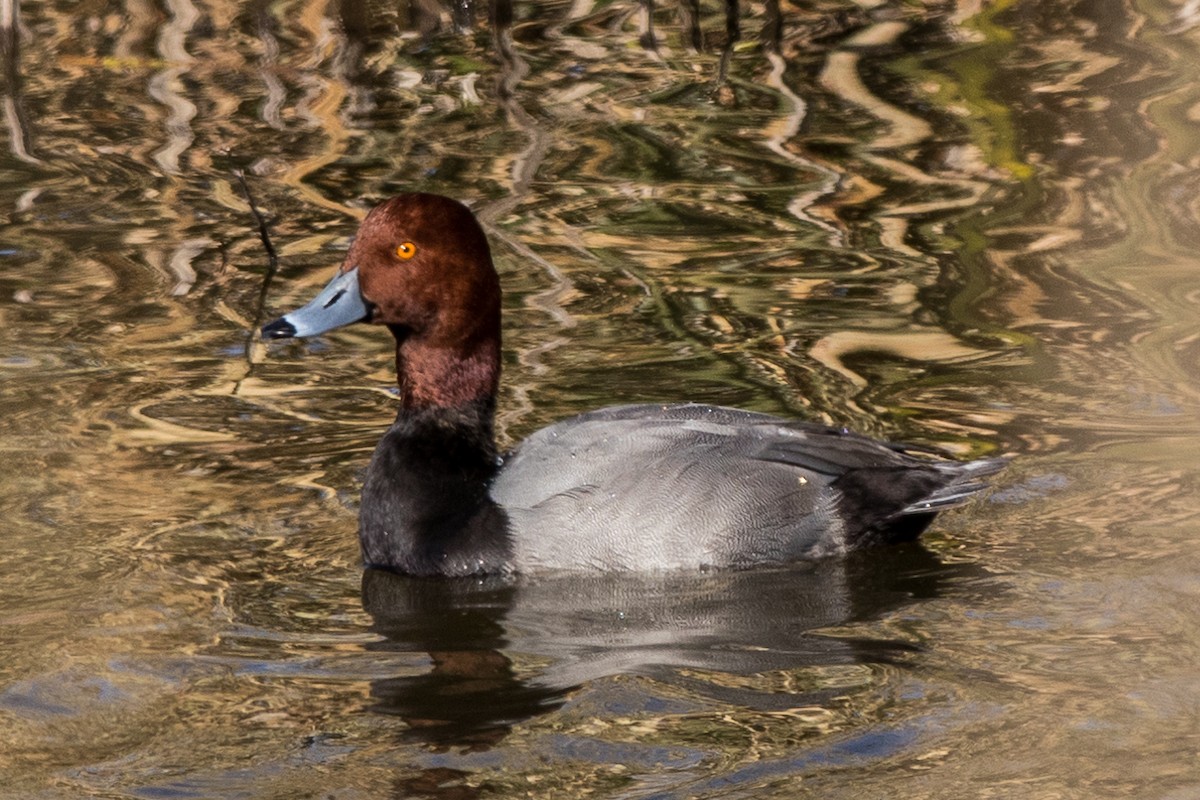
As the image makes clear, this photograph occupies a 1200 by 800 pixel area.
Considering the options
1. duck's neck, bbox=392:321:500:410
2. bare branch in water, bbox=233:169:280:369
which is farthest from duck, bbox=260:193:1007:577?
bare branch in water, bbox=233:169:280:369

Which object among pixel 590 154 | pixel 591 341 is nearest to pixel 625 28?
pixel 590 154

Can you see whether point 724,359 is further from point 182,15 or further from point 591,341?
point 182,15

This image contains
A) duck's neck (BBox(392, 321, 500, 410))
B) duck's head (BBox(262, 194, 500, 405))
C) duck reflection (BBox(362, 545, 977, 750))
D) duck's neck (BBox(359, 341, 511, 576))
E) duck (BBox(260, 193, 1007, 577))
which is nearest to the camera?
duck reflection (BBox(362, 545, 977, 750))

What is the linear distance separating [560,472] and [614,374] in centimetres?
140

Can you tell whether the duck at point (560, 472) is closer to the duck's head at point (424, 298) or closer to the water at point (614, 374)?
the duck's head at point (424, 298)

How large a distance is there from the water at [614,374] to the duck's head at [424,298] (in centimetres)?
54

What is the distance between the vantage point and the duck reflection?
15.5 ft

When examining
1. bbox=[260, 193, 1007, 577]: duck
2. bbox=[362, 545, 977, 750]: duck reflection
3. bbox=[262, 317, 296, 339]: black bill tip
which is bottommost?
bbox=[362, 545, 977, 750]: duck reflection

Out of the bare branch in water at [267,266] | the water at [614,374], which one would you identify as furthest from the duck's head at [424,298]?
the bare branch in water at [267,266]

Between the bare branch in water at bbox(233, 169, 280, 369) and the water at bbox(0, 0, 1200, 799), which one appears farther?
the bare branch in water at bbox(233, 169, 280, 369)

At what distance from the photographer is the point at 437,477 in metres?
5.78

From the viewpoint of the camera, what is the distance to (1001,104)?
998cm

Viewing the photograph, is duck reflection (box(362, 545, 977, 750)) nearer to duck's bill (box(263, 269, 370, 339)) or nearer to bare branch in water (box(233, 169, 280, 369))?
duck's bill (box(263, 269, 370, 339))

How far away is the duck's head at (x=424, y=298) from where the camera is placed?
5.88m
